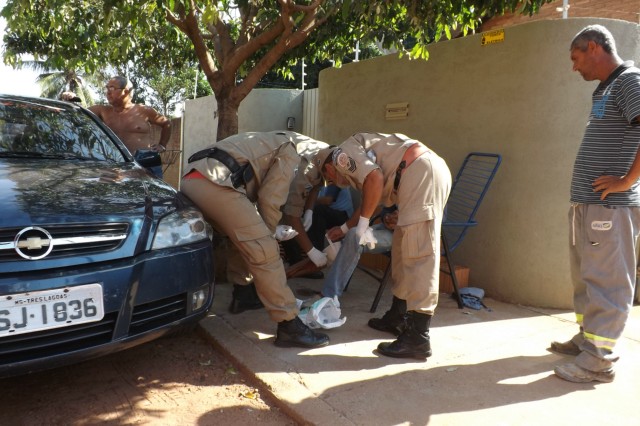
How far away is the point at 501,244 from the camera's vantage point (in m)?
4.23

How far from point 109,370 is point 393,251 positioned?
190 centimetres

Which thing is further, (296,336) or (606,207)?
(296,336)

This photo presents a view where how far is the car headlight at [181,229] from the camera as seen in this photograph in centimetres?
254

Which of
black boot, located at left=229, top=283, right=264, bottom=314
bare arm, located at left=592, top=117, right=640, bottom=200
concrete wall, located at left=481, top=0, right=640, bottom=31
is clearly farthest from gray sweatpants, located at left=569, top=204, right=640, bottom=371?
concrete wall, located at left=481, top=0, right=640, bottom=31

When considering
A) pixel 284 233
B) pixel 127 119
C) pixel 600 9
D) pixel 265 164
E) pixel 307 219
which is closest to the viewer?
pixel 265 164

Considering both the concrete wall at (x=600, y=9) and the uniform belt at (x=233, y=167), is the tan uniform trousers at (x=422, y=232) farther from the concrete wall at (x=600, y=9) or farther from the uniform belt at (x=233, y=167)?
the concrete wall at (x=600, y=9)

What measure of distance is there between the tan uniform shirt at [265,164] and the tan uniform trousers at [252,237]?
92 mm

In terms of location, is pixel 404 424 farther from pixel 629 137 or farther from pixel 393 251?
pixel 629 137

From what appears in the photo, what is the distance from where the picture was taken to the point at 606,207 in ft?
8.64

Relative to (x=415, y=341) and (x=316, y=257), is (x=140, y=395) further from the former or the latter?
(x=415, y=341)

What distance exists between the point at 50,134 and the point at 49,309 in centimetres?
170

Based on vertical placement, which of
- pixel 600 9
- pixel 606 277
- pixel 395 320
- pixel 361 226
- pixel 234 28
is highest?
pixel 600 9

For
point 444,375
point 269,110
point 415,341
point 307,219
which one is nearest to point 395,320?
point 415,341

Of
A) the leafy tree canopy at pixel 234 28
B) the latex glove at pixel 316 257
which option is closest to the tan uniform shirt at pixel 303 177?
the latex glove at pixel 316 257
